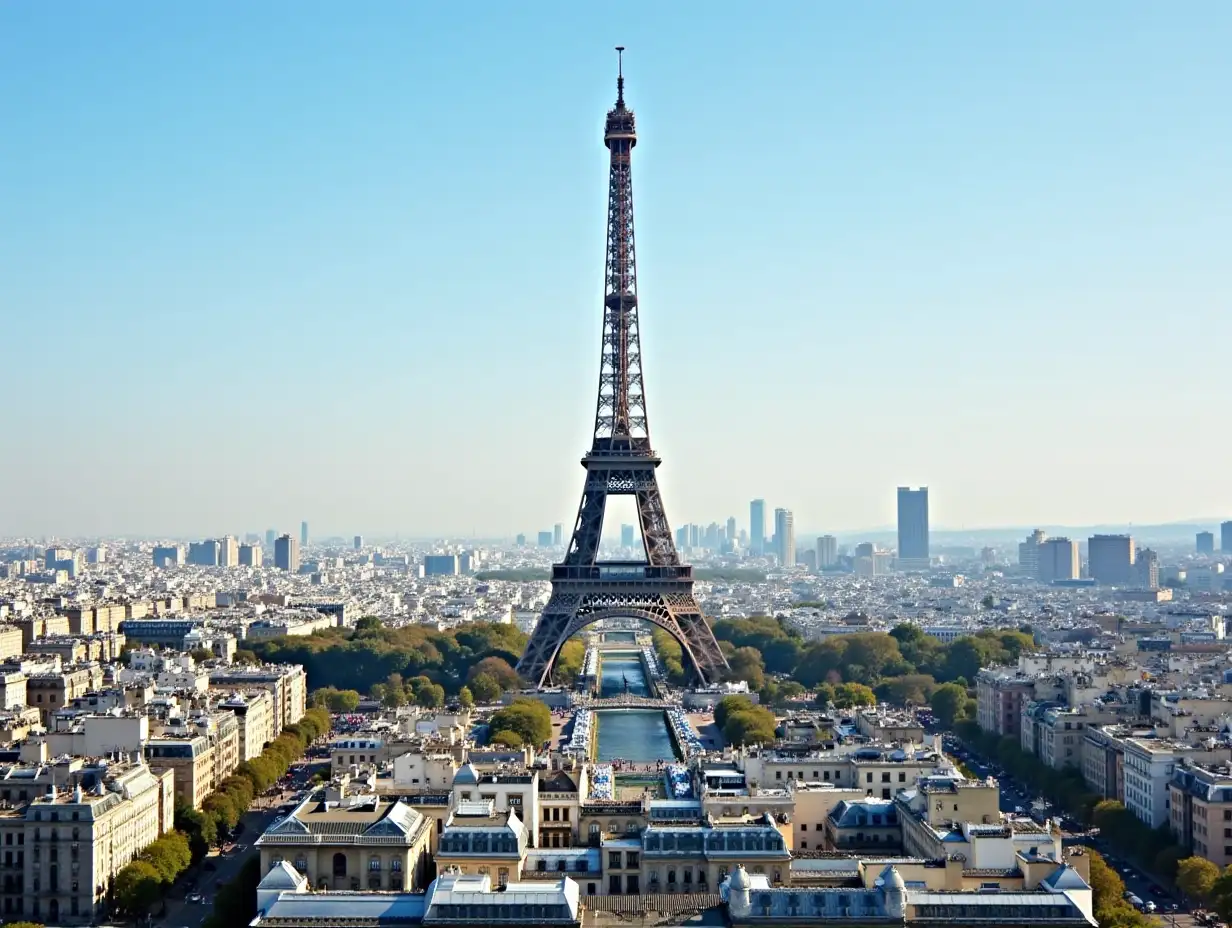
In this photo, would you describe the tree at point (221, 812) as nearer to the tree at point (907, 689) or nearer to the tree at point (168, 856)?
the tree at point (168, 856)

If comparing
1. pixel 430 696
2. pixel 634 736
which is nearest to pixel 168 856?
pixel 634 736

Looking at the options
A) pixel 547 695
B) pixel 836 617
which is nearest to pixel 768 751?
pixel 547 695

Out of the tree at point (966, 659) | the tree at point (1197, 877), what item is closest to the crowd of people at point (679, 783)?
the tree at point (1197, 877)

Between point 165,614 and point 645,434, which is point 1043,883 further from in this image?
point 165,614

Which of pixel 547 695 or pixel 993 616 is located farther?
pixel 993 616

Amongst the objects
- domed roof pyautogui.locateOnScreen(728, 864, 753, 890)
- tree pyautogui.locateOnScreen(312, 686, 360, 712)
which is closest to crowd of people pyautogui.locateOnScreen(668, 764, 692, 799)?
domed roof pyautogui.locateOnScreen(728, 864, 753, 890)

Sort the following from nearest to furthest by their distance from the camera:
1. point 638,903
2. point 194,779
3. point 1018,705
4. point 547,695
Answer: point 638,903 → point 194,779 → point 1018,705 → point 547,695

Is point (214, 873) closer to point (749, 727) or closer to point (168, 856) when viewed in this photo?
point (168, 856)
